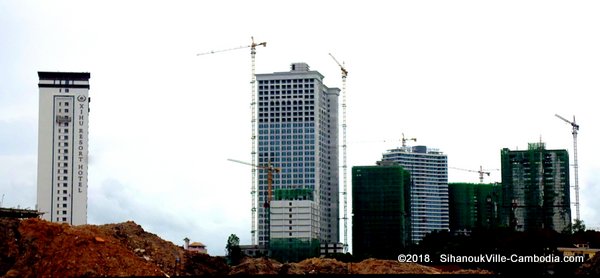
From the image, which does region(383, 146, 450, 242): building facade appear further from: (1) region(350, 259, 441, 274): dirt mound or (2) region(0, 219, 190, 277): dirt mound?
(2) region(0, 219, 190, 277): dirt mound

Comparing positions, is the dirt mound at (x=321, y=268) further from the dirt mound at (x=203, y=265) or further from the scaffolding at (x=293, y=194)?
the scaffolding at (x=293, y=194)

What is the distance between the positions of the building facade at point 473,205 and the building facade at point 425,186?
2991mm

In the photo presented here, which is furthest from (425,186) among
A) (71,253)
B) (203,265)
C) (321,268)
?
(71,253)

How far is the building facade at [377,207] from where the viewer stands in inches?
5728

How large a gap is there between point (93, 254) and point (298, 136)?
124 meters

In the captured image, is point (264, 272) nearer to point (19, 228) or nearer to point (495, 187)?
point (19, 228)

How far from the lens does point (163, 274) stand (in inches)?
1682

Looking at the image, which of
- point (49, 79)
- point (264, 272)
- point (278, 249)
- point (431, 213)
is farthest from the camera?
point (431, 213)

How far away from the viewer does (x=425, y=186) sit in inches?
7190

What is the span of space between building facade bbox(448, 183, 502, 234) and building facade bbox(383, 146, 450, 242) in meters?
2.99

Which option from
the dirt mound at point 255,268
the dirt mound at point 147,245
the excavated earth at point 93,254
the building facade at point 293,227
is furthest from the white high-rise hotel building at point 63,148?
the excavated earth at point 93,254

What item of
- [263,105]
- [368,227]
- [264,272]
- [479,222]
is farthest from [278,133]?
[264,272]

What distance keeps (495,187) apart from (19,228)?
134422 millimetres

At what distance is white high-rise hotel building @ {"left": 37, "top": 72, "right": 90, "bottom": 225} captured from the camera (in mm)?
122750
